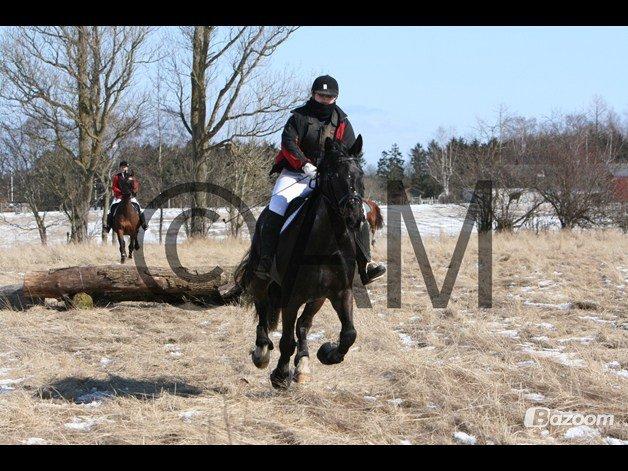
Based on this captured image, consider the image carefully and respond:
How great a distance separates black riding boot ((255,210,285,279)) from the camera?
7.63m

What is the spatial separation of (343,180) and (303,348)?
2.19 m

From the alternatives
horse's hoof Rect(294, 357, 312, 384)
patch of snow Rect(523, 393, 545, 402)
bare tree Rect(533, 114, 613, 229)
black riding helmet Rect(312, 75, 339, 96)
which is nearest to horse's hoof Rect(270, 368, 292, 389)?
horse's hoof Rect(294, 357, 312, 384)

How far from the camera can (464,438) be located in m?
5.55

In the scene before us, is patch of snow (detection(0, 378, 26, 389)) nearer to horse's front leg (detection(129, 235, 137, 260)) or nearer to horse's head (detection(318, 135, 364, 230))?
horse's head (detection(318, 135, 364, 230))

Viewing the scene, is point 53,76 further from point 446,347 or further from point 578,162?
point 446,347

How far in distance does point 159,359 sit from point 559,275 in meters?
9.32

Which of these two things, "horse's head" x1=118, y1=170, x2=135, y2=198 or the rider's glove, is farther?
"horse's head" x1=118, y1=170, x2=135, y2=198

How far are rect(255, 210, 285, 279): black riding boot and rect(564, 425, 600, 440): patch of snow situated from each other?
3.47 meters

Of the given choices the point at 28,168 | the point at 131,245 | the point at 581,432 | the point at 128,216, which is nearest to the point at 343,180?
the point at 581,432

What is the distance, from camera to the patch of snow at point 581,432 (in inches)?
215

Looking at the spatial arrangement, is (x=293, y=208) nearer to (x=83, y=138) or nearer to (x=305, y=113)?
(x=305, y=113)

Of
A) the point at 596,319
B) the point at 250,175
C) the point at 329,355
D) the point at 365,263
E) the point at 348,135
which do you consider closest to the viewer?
the point at 329,355

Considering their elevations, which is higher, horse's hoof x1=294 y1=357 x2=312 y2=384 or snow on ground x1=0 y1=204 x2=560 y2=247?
snow on ground x1=0 y1=204 x2=560 y2=247

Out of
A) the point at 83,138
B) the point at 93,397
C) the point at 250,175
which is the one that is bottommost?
the point at 93,397
